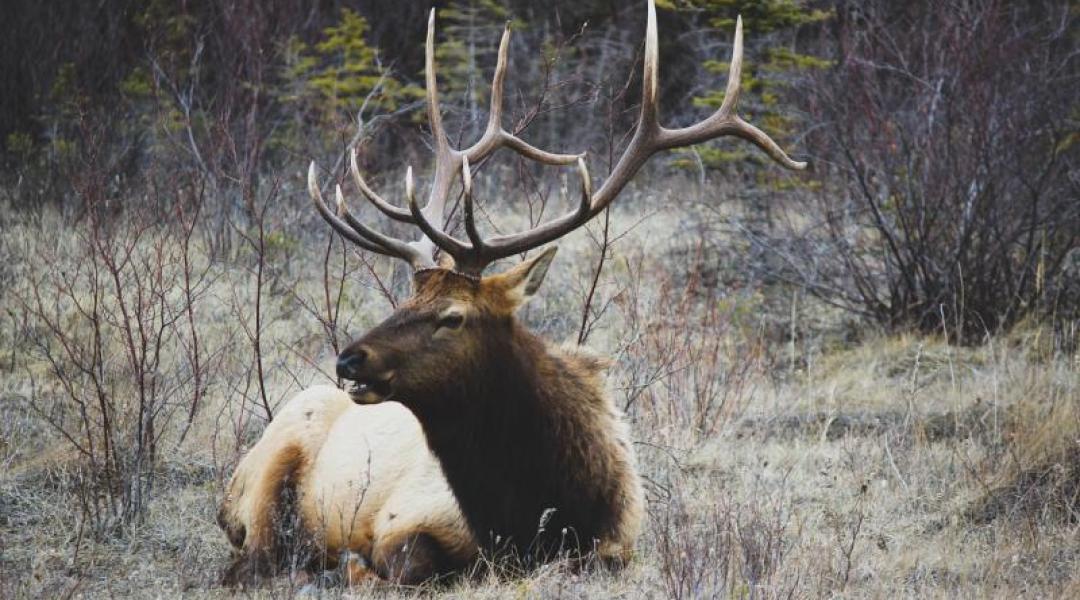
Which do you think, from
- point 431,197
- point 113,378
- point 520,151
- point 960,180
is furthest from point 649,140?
point 960,180

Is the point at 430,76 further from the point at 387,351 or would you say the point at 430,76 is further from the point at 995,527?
the point at 995,527

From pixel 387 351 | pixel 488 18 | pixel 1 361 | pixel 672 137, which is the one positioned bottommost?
pixel 1 361

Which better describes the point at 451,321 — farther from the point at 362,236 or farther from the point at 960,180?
the point at 960,180

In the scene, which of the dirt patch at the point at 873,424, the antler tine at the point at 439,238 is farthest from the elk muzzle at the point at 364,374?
the dirt patch at the point at 873,424

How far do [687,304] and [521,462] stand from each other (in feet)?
12.4

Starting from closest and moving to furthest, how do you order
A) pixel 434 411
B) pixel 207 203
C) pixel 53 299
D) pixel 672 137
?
pixel 434 411 < pixel 672 137 < pixel 53 299 < pixel 207 203

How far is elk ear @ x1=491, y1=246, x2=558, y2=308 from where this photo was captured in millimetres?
4984

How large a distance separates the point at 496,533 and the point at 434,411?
0.57 m

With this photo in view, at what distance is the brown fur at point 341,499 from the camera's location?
5.25 metres

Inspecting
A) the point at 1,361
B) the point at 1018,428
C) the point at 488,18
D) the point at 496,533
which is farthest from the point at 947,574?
the point at 488,18

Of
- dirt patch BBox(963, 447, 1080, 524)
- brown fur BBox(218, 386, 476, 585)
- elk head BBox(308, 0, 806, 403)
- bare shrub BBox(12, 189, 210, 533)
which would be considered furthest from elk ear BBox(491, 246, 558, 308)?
dirt patch BBox(963, 447, 1080, 524)

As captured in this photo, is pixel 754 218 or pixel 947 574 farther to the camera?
pixel 754 218

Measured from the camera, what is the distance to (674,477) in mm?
6441

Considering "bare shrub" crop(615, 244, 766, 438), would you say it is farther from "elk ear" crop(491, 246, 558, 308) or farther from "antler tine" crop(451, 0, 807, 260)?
"elk ear" crop(491, 246, 558, 308)
